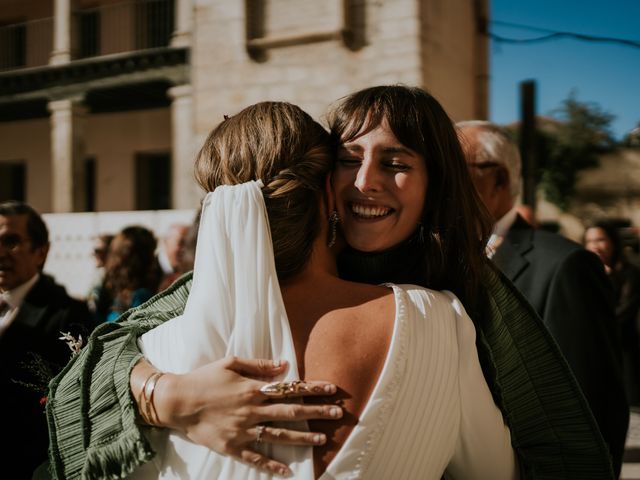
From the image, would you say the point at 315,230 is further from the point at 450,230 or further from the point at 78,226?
the point at 78,226

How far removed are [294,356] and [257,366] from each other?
3.0 inches

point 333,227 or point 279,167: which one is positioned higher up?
point 279,167

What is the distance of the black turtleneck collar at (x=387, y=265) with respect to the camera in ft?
5.26

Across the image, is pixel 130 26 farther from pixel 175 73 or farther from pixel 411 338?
pixel 411 338

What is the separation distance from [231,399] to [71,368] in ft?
1.90

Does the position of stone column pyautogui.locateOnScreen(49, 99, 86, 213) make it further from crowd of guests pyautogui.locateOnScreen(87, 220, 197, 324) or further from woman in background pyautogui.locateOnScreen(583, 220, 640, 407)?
woman in background pyautogui.locateOnScreen(583, 220, 640, 407)

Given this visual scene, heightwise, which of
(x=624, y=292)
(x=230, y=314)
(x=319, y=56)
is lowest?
(x=624, y=292)

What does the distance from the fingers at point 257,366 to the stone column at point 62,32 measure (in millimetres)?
12810

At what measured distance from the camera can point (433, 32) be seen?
27.7 feet

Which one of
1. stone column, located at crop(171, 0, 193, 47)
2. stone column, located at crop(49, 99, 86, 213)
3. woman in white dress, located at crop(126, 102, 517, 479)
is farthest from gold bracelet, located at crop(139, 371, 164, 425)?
stone column, located at crop(49, 99, 86, 213)

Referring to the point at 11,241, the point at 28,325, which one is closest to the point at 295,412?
Result: the point at 28,325

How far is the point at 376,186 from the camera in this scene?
4.94 feet

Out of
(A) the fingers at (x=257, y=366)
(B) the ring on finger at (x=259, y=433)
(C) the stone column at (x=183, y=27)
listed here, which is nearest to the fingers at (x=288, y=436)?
(B) the ring on finger at (x=259, y=433)

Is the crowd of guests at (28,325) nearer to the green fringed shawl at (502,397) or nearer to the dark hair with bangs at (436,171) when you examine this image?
the green fringed shawl at (502,397)
